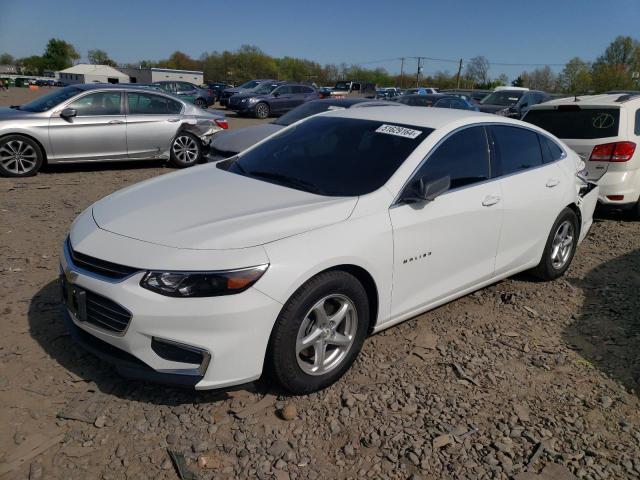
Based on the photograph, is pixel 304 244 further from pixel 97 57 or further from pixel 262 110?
pixel 97 57

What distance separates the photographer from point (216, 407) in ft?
9.44

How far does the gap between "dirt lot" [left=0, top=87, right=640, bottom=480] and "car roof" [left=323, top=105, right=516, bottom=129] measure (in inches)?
60.2

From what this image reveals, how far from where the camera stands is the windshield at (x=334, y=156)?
335 cm

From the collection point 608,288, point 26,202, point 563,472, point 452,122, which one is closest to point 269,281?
point 563,472

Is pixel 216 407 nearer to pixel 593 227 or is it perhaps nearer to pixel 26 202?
pixel 26 202

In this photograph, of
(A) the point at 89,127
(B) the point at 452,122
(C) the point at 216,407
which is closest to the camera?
(C) the point at 216,407

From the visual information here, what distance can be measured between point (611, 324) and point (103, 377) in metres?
3.80

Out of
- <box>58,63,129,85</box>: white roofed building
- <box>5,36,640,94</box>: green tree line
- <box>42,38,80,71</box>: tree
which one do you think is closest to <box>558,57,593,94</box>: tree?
<box>5,36,640,94</box>: green tree line

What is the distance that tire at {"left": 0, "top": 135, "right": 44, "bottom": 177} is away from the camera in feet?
26.2

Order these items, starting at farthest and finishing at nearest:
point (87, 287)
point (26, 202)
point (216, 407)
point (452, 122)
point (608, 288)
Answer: point (26, 202)
point (608, 288)
point (452, 122)
point (216, 407)
point (87, 287)

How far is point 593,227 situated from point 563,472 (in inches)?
205

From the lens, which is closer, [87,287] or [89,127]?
[87,287]

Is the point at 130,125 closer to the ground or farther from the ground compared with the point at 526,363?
farther from the ground

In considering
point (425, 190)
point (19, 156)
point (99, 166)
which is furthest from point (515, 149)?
point (99, 166)
